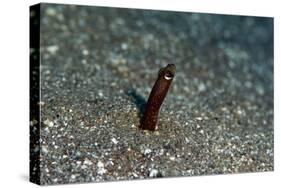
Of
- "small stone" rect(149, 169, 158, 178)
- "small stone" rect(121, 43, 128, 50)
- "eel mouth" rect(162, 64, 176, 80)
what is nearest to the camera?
"eel mouth" rect(162, 64, 176, 80)

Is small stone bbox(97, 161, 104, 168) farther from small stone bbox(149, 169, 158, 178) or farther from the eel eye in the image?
the eel eye

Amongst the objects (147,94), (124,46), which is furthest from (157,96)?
(124,46)

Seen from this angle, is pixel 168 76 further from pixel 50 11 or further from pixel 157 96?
pixel 50 11

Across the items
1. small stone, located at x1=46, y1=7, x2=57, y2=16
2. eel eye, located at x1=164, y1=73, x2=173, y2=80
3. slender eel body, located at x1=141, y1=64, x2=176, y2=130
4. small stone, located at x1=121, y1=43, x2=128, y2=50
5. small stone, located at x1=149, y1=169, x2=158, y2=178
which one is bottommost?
small stone, located at x1=149, y1=169, x2=158, y2=178

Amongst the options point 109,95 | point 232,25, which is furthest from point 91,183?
point 232,25

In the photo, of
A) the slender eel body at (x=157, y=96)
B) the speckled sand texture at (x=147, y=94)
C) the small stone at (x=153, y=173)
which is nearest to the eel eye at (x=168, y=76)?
the slender eel body at (x=157, y=96)

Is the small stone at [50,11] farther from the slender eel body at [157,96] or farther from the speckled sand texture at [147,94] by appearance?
the slender eel body at [157,96]

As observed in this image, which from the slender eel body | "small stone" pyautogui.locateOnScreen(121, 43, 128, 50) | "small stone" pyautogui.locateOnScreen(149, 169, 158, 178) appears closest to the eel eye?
the slender eel body
